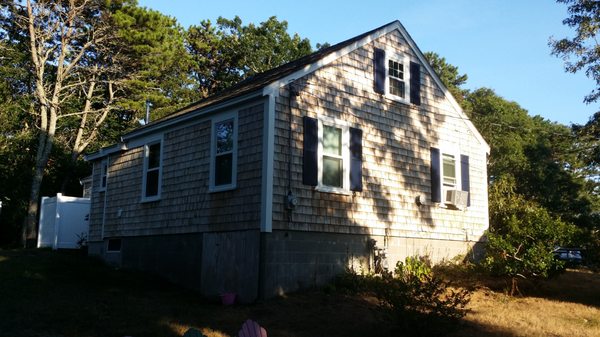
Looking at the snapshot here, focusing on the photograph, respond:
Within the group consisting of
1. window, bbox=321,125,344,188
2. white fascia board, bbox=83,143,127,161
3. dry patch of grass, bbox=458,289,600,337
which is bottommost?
dry patch of grass, bbox=458,289,600,337

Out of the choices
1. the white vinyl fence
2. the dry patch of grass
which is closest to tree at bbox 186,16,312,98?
the white vinyl fence

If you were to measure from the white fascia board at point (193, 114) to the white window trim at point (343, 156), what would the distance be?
179 cm

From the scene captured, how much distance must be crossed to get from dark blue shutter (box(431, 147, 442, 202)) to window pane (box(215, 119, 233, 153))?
19.2 feet

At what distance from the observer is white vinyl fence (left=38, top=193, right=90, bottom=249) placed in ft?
65.7

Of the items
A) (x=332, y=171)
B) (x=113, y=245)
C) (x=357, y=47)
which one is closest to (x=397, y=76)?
(x=357, y=47)

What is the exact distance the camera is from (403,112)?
586 inches

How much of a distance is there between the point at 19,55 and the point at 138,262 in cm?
2080

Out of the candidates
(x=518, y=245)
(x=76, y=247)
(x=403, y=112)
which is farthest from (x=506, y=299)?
(x=76, y=247)

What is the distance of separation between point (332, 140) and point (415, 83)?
385 centimetres

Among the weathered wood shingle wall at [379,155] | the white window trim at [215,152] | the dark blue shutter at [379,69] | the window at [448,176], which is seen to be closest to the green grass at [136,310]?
the weathered wood shingle wall at [379,155]

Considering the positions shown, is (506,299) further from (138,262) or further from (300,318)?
(138,262)

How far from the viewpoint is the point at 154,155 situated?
15305mm

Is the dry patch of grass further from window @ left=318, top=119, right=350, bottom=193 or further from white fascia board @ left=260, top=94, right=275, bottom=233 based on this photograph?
white fascia board @ left=260, top=94, right=275, bottom=233

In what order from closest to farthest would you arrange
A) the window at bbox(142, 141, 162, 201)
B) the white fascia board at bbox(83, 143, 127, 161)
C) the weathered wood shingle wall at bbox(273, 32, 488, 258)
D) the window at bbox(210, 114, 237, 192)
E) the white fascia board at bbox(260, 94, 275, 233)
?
the white fascia board at bbox(260, 94, 275, 233), the weathered wood shingle wall at bbox(273, 32, 488, 258), the window at bbox(210, 114, 237, 192), the window at bbox(142, 141, 162, 201), the white fascia board at bbox(83, 143, 127, 161)
